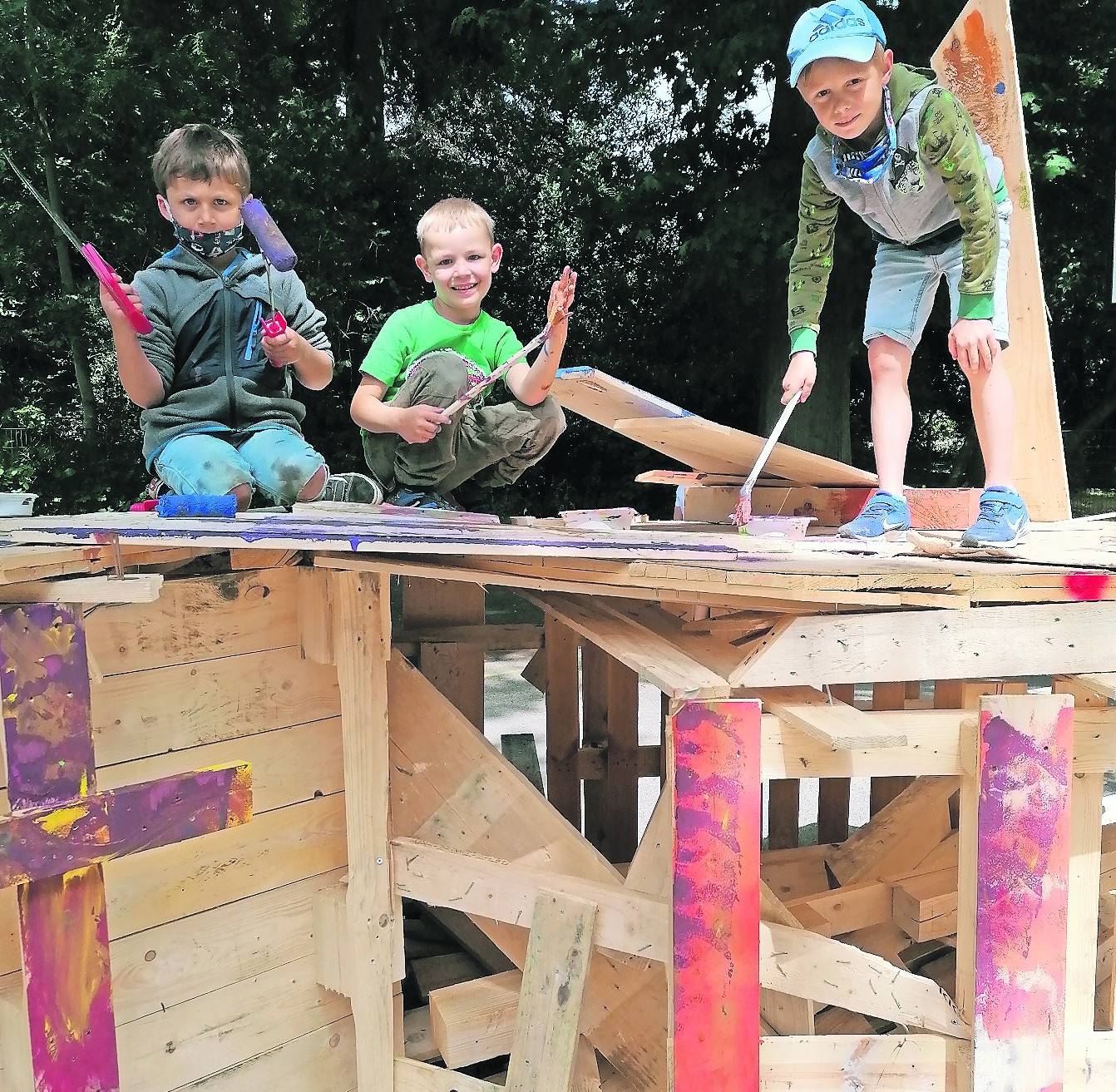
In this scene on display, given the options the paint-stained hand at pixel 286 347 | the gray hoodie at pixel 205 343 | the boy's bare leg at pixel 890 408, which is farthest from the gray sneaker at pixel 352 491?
the boy's bare leg at pixel 890 408

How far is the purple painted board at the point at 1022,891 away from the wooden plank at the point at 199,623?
1.45 metres

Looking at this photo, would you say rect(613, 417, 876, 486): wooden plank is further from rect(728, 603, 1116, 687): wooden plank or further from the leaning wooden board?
→ rect(728, 603, 1116, 687): wooden plank

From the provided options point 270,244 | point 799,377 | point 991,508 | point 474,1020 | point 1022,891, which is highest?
point 270,244

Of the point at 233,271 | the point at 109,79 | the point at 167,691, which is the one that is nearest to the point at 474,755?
the point at 167,691

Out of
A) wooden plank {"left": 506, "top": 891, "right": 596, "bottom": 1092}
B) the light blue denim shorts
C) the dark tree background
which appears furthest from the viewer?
the dark tree background

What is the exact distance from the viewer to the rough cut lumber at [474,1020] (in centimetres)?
242

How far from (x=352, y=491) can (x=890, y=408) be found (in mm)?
1541

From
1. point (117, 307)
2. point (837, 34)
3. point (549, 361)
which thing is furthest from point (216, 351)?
point (837, 34)

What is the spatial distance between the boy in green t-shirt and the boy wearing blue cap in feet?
2.73

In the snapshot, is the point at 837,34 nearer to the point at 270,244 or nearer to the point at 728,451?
the point at 728,451

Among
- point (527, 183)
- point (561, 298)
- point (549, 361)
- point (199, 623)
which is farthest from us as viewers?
point (527, 183)

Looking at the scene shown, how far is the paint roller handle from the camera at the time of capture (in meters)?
2.55

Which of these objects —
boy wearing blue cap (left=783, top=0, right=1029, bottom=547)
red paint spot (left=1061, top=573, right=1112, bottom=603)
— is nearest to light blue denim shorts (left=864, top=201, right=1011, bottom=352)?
boy wearing blue cap (left=783, top=0, right=1029, bottom=547)

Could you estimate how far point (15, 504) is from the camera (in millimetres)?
2648
